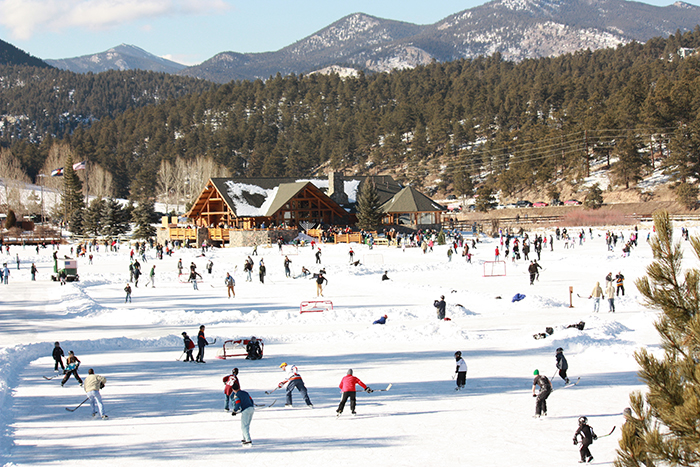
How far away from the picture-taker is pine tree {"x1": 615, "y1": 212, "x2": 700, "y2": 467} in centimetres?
413

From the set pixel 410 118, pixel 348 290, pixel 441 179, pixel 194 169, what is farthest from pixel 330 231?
pixel 410 118

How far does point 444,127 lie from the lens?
98.1 m

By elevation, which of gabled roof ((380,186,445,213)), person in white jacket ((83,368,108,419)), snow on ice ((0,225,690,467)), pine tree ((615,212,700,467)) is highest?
gabled roof ((380,186,445,213))

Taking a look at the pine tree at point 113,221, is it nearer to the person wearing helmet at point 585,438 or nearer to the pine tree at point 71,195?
the pine tree at point 71,195

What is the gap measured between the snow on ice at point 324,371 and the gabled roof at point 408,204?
22.1m

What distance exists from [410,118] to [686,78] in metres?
47.6

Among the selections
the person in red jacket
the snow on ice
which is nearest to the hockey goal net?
the snow on ice

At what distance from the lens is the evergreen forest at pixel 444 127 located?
2697 inches

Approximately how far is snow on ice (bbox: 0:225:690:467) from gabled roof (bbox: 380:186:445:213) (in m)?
22.1

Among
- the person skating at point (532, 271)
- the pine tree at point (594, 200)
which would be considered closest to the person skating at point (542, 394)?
the person skating at point (532, 271)

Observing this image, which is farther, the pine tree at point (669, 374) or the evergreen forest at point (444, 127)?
the evergreen forest at point (444, 127)

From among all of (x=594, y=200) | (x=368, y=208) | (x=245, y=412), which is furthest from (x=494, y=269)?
(x=594, y=200)

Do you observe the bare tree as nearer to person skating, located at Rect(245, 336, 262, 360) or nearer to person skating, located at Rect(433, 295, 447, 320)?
person skating, located at Rect(433, 295, 447, 320)

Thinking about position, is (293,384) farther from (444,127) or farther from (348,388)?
(444,127)
